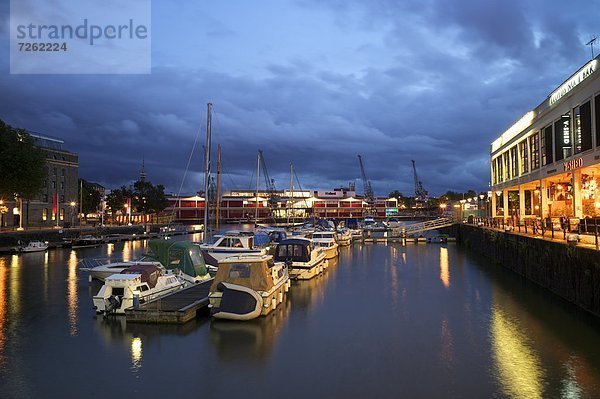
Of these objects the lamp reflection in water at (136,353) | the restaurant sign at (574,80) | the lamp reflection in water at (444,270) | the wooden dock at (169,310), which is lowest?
the lamp reflection in water at (444,270)

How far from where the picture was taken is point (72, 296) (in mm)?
29016

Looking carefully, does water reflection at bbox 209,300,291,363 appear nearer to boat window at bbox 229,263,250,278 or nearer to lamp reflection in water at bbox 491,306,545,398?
boat window at bbox 229,263,250,278

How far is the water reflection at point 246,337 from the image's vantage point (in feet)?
55.9

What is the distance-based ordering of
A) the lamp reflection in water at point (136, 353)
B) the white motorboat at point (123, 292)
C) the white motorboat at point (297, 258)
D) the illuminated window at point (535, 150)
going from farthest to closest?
1. the illuminated window at point (535, 150)
2. the white motorboat at point (297, 258)
3. the white motorboat at point (123, 292)
4. the lamp reflection in water at point (136, 353)

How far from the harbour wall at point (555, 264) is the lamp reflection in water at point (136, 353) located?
60.0 feet

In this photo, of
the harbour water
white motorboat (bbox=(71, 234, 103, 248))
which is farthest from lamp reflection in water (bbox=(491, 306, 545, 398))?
white motorboat (bbox=(71, 234, 103, 248))

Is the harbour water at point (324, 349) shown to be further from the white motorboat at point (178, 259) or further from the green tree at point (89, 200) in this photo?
the green tree at point (89, 200)

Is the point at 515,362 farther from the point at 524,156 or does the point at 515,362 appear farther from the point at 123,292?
the point at 524,156

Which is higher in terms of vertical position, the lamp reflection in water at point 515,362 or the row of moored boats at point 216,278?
the row of moored boats at point 216,278

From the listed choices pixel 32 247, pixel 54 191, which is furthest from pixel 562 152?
pixel 54 191

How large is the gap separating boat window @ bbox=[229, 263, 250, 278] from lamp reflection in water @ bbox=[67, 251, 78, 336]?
6902 millimetres

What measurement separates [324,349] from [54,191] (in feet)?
308

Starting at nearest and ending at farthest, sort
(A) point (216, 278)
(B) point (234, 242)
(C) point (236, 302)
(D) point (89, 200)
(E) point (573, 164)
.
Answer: (C) point (236, 302) → (A) point (216, 278) → (E) point (573, 164) → (B) point (234, 242) → (D) point (89, 200)

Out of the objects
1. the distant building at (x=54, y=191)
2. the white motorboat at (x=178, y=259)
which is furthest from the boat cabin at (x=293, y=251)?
the distant building at (x=54, y=191)
